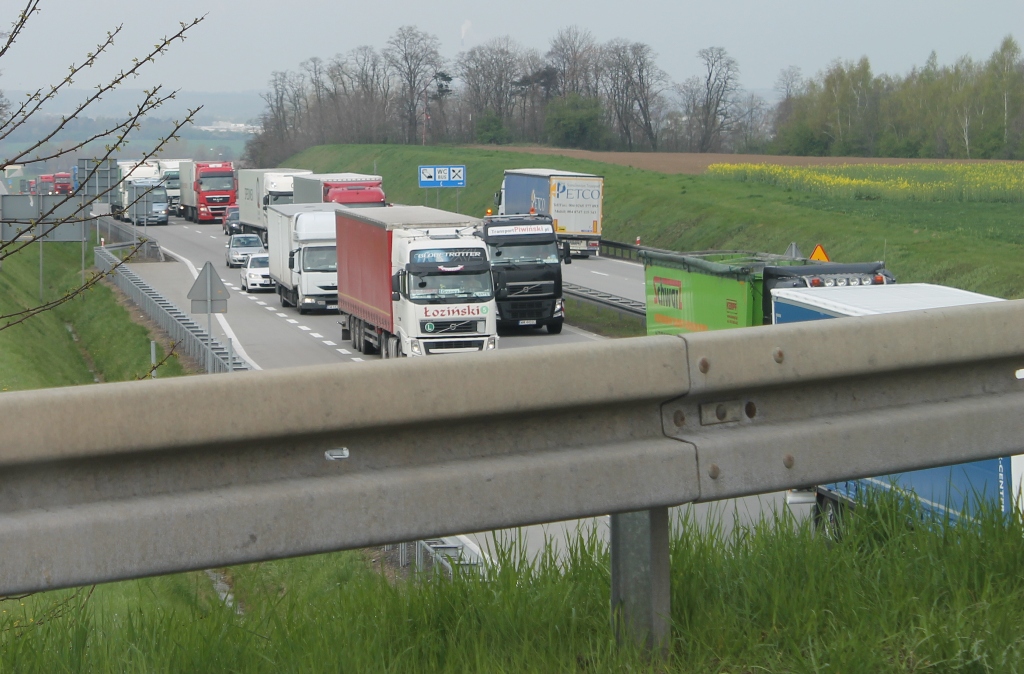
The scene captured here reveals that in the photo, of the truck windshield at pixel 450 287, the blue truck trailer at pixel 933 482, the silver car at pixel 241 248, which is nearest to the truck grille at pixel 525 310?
the truck windshield at pixel 450 287

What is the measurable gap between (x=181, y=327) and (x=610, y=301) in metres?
12.2

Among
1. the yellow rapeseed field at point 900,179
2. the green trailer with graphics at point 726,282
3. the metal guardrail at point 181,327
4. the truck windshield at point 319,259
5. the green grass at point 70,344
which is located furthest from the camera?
the yellow rapeseed field at point 900,179

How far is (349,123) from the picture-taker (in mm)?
153875

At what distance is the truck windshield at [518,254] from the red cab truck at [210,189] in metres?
58.7

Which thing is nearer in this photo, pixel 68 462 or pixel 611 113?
pixel 68 462

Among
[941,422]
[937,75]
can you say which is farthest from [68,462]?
[937,75]

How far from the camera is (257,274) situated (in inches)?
1875

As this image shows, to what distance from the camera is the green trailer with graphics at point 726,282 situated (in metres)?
20.2

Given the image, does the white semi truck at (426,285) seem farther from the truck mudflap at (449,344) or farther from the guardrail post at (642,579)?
the guardrail post at (642,579)

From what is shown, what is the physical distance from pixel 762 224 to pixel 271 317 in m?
26.5

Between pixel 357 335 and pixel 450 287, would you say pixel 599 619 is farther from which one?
pixel 357 335

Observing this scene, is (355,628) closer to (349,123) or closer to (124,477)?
(124,477)

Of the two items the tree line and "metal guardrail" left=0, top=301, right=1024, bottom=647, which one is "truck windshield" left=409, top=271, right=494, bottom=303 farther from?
the tree line

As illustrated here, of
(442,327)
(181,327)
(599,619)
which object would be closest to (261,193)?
(181,327)
